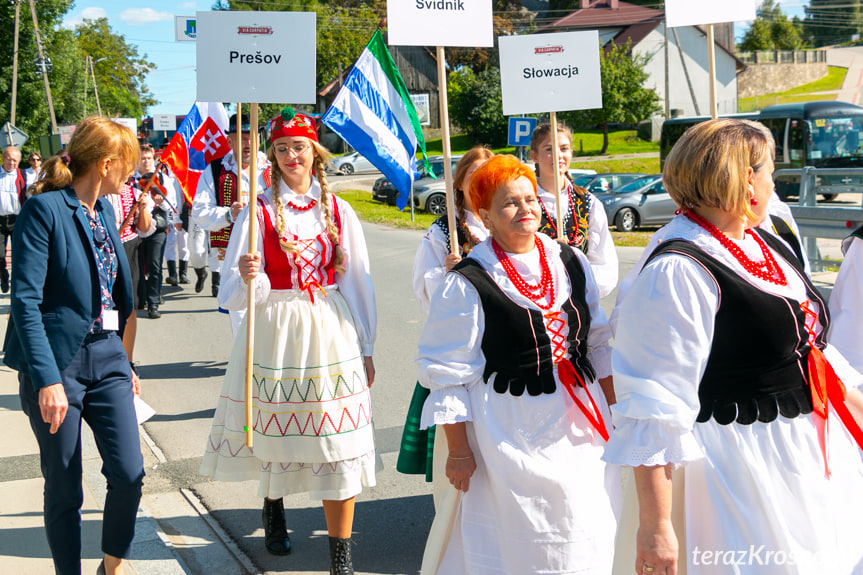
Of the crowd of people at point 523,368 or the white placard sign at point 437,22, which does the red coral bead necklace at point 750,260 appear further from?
the white placard sign at point 437,22

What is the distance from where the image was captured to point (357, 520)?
15.0 ft

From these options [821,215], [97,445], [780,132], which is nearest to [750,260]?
[97,445]

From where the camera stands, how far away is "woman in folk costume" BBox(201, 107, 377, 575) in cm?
386

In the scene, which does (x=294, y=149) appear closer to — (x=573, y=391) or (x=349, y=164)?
(x=573, y=391)

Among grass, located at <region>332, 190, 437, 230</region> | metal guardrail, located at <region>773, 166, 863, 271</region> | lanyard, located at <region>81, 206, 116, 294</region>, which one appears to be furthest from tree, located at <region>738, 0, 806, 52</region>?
lanyard, located at <region>81, 206, 116, 294</region>

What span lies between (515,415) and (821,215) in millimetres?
9828

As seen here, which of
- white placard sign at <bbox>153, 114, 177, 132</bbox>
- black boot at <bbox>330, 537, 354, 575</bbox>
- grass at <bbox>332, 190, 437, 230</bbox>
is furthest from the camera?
grass at <bbox>332, 190, 437, 230</bbox>

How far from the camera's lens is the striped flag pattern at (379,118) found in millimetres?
4656

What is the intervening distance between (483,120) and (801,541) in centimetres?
5016

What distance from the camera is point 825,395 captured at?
7.33ft

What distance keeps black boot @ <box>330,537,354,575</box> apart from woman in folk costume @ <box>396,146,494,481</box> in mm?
416

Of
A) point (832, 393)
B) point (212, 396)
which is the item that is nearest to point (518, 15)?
point (212, 396)

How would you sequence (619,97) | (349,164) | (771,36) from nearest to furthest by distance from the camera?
1. (349,164)
2. (619,97)
3. (771,36)

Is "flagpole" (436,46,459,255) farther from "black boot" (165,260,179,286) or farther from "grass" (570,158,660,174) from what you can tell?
"grass" (570,158,660,174)
